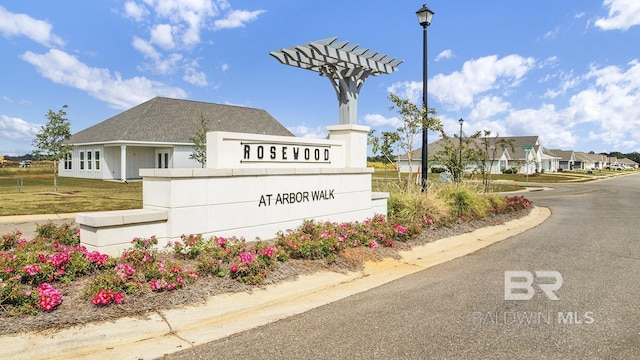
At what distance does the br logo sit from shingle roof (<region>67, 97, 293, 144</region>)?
28101 millimetres

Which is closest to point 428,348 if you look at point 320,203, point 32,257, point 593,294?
point 593,294

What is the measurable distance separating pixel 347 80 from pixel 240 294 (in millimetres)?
6657

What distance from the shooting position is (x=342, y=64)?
999 centimetres

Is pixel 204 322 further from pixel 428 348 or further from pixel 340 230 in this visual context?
pixel 340 230

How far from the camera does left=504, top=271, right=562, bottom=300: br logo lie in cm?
549

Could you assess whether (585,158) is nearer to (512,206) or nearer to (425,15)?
(512,206)

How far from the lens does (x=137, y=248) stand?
5.93m

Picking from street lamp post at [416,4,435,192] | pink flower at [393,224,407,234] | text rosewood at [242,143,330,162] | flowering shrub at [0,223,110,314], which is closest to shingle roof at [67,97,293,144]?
street lamp post at [416,4,435,192]

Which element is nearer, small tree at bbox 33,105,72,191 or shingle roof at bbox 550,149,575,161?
small tree at bbox 33,105,72,191

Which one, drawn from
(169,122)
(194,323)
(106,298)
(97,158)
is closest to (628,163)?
(169,122)

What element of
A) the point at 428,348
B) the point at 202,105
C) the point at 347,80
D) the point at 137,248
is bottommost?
the point at 428,348

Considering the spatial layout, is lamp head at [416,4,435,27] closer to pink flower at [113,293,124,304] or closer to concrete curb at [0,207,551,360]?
concrete curb at [0,207,551,360]

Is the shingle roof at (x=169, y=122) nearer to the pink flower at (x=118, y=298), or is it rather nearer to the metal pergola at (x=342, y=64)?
the metal pergola at (x=342, y=64)

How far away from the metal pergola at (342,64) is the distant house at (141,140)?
22591mm
